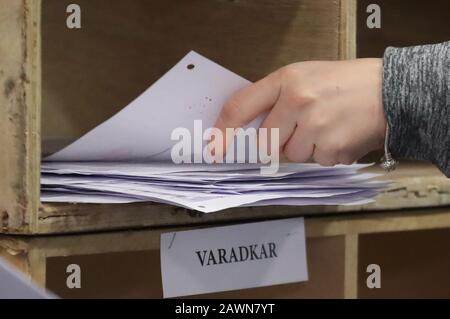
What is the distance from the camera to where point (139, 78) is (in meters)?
1.00

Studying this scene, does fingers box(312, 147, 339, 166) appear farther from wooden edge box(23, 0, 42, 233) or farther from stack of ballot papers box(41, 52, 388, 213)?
wooden edge box(23, 0, 42, 233)

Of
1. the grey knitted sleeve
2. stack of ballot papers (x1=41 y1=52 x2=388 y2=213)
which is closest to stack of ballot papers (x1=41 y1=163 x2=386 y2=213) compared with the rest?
stack of ballot papers (x1=41 y1=52 x2=388 y2=213)

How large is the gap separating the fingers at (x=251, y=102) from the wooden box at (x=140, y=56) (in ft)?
0.36

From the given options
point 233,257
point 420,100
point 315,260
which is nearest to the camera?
point 420,100

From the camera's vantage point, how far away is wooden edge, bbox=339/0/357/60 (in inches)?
31.5

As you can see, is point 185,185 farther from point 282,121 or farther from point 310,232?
point 310,232

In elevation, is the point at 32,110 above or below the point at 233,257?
above

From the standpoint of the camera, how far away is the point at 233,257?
0.79 meters

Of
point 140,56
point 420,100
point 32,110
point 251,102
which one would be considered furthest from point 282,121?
point 140,56

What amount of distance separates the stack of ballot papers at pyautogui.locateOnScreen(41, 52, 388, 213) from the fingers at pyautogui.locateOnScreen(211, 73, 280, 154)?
1 cm

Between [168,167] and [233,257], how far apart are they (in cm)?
15

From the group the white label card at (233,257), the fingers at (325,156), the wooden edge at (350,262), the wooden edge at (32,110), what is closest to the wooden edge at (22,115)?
the wooden edge at (32,110)
